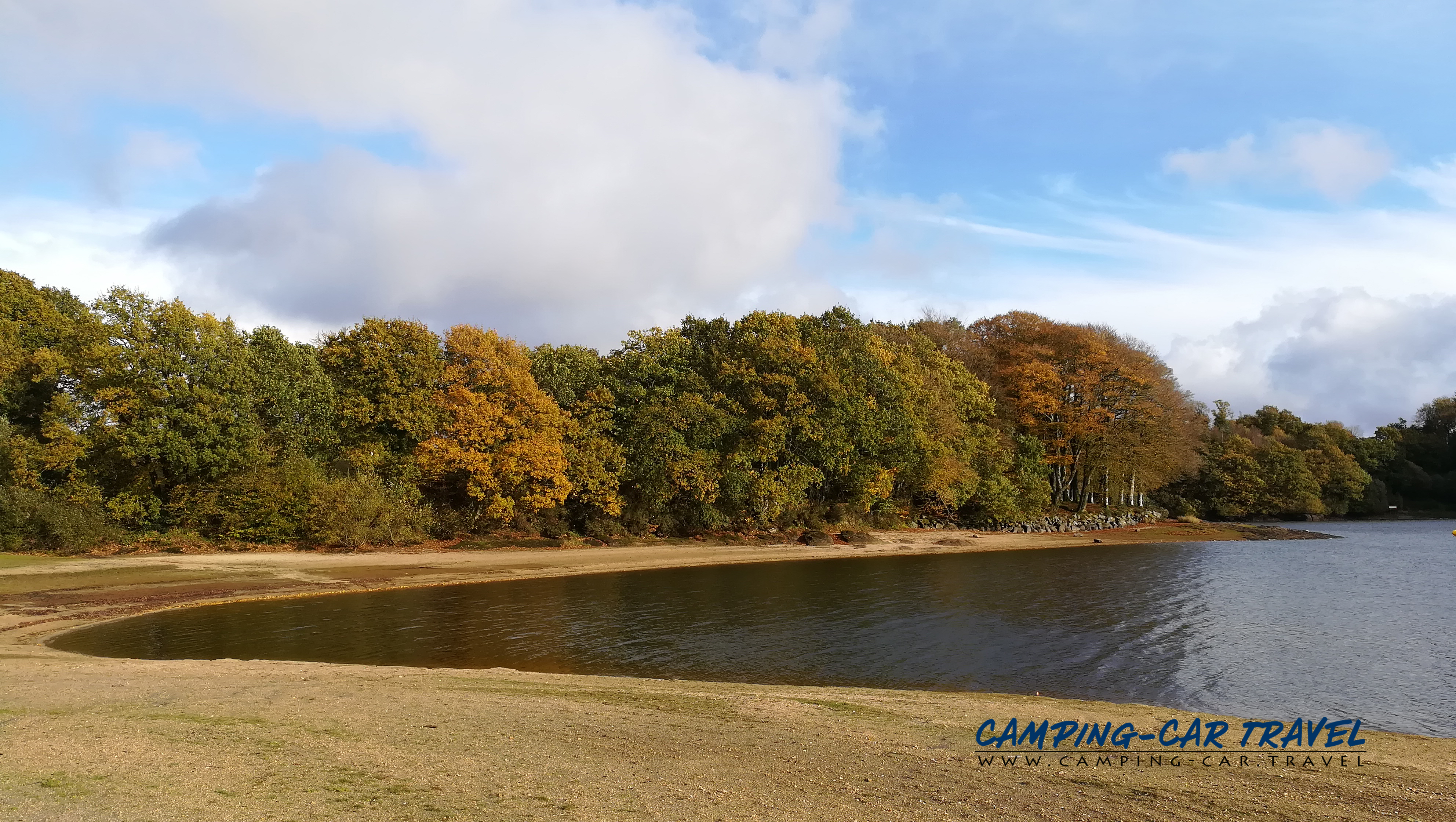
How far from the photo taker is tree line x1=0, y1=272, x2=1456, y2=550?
42000 mm

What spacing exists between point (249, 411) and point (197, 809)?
40.9 meters

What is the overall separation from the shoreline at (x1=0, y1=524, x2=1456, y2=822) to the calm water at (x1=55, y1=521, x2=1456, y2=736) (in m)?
2.85

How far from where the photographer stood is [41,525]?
39625 millimetres

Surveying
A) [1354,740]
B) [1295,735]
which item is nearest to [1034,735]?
[1295,735]

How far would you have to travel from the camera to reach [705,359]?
59.6m

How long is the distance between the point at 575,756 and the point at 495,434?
40450 millimetres

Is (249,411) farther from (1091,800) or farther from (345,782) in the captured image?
(1091,800)

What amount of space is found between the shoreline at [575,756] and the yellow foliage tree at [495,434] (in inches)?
1175

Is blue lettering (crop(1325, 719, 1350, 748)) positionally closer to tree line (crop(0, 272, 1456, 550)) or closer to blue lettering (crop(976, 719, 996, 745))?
blue lettering (crop(976, 719, 996, 745))


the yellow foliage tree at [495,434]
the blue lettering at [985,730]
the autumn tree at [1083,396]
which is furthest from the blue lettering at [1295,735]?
the autumn tree at [1083,396]

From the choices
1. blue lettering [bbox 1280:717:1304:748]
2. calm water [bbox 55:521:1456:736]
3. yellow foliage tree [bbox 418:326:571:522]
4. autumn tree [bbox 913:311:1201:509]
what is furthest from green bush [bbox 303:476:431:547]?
autumn tree [bbox 913:311:1201:509]

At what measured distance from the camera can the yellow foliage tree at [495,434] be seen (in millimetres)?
48844

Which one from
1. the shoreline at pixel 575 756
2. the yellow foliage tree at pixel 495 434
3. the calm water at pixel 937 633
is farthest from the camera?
the yellow foliage tree at pixel 495 434

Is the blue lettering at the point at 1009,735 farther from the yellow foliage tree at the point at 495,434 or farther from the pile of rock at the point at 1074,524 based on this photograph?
the pile of rock at the point at 1074,524
